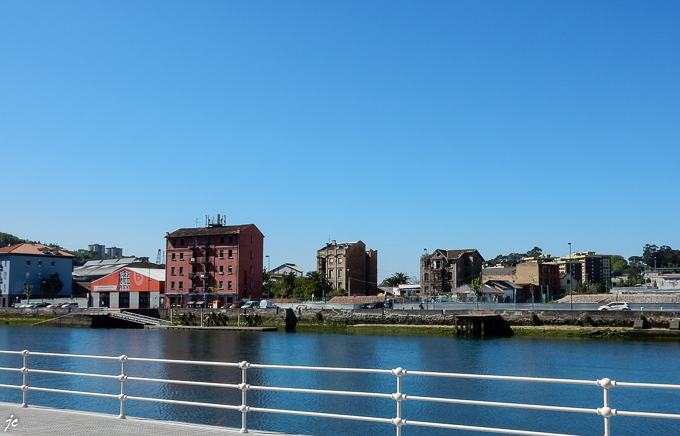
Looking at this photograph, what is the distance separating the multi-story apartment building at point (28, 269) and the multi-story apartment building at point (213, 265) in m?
31.9

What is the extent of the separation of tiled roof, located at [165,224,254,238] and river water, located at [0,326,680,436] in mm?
34980

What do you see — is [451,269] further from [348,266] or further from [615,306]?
[615,306]

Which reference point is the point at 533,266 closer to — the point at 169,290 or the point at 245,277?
the point at 245,277

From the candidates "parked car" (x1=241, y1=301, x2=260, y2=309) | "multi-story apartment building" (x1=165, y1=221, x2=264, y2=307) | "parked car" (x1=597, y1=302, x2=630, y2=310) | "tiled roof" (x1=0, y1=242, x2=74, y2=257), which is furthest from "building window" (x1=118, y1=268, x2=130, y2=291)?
"parked car" (x1=597, y1=302, x2=630, y2=310)

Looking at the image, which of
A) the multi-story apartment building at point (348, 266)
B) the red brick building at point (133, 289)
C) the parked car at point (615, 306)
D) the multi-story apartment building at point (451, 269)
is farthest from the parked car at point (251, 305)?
the parked car at point (615, 306)

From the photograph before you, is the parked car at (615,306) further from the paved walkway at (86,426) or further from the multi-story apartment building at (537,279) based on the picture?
the paved walkway at (86,426)

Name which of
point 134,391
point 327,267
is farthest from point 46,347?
point 327,267

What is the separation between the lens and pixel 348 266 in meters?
119

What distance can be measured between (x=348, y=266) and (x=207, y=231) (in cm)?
3126

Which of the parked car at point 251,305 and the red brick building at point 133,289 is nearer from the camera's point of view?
the parked car at point 251,305

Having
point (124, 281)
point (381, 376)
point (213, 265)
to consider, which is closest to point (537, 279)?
point (213, 265)

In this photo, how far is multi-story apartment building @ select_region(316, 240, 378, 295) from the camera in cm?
11850

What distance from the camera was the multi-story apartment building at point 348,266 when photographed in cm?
11850

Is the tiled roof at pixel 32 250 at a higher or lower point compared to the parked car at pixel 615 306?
higher
